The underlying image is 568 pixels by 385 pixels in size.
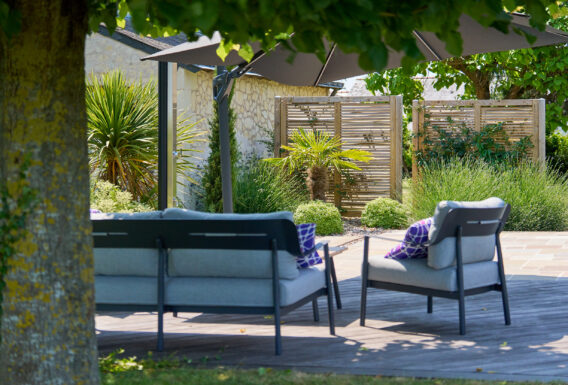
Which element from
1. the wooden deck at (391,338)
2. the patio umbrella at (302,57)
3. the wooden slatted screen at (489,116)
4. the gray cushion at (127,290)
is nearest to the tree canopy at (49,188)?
the wooden deck at (391,338)

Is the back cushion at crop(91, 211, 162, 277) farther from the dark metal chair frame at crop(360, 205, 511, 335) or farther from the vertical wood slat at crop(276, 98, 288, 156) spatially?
the vertical wood slat at crop(276, 98, 288, 156)

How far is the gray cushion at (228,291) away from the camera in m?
4.22

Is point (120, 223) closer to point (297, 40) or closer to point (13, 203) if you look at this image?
point (13, 203)

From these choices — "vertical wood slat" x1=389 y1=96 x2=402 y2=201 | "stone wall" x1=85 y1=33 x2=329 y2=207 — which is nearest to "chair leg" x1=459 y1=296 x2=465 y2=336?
"stone wall" x1=85 y1=33 x2=329 y2=207

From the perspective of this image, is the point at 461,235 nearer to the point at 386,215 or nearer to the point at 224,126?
the point at 224,126

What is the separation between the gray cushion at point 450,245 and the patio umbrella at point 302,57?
161 centimetres

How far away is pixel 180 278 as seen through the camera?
4367 millimetres

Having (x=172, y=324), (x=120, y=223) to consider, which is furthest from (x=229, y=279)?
(x=172, y=324)

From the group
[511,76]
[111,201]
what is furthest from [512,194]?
[511,76]

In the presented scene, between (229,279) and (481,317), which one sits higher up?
(229,279)

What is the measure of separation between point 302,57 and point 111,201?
267cm

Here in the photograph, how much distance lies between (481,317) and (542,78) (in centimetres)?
1217

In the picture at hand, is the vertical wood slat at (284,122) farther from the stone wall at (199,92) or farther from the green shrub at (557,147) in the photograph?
the green shrub at (557,147)

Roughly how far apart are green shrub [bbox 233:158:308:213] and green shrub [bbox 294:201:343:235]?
665mm
